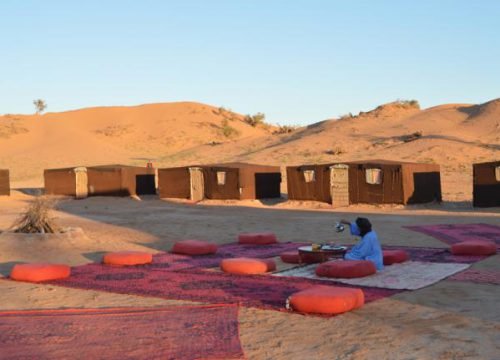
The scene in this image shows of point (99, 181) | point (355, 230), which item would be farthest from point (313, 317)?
point (99, 181)

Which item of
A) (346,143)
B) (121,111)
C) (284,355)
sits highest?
(121,111)

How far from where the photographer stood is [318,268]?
850cm

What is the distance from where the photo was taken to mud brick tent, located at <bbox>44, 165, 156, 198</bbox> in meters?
27.7

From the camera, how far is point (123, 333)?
565 cm

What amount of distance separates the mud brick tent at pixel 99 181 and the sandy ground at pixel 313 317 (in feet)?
37.8

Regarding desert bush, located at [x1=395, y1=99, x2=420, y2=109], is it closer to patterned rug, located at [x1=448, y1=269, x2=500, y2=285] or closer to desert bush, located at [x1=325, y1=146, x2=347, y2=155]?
desert bush, located at [x1=325, y1=146, x2=347, y2=155]

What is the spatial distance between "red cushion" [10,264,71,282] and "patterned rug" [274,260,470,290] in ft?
9.82

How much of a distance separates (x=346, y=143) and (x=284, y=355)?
39.5 metres

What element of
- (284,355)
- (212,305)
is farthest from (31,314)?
(284,355)

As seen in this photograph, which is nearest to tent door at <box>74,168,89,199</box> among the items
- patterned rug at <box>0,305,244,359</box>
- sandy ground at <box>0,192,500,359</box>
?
sandy ground at <box>0,192,500,359</box>

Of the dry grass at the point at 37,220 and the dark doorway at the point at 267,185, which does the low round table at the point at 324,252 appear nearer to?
the dry grass at the point at 37,220

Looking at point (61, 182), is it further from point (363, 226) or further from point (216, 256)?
point (363, 226)

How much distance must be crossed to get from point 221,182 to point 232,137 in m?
39.5

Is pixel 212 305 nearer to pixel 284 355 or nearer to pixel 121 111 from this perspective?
pixel 284 355
